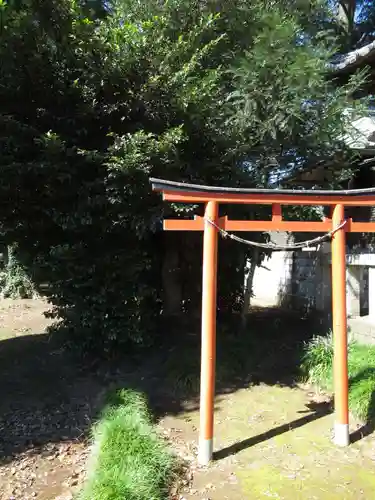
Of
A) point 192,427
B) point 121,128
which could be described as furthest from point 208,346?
point 121,128

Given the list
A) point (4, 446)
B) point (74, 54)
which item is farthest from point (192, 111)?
point (4, 446)

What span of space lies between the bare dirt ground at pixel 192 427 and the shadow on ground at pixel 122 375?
0.01m

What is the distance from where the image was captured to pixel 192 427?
535 cm

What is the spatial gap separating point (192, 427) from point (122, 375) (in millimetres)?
1719

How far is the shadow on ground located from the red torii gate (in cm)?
114

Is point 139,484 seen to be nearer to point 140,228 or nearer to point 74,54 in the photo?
point 140,228

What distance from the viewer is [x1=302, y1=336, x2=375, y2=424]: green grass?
16.8ft

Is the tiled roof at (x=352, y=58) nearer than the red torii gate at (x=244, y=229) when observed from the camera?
No

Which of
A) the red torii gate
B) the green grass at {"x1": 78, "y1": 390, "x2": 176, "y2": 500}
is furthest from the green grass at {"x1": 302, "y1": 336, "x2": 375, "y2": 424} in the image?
the green grass at {"x1": 78, "y1": 390, "x2": 176, "y2": 500}

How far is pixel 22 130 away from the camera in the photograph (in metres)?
5.80

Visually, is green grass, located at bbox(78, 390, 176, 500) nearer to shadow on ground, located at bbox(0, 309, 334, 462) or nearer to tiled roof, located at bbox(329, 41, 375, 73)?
shadow on ground, located at bbox(0, 309, 334, 462)

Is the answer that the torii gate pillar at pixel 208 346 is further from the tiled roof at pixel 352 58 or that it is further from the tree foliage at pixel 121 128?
the tiled roof at pixel 352 58

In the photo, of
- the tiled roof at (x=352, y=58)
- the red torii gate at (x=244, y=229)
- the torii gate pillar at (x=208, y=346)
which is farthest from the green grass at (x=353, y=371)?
the tiled roof at (x=352, y=58)

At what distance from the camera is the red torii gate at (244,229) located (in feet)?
14.8
